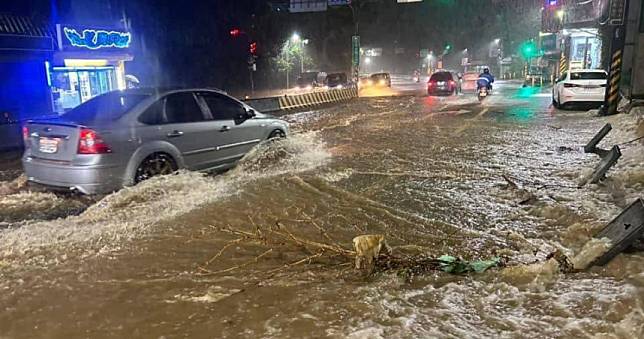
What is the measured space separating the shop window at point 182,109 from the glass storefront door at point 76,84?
13564 mm

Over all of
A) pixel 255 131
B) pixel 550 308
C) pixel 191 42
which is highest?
pixel 191 42

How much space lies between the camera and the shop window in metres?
7.54

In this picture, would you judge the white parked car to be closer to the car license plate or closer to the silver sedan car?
the silver sedan car

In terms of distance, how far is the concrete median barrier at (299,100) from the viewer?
2277 cm

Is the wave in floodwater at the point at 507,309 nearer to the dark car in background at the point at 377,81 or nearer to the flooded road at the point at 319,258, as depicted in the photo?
the flooded road at the point at 319,258

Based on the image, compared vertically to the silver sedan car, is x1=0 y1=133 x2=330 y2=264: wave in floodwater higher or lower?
lower

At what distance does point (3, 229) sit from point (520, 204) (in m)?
6.23

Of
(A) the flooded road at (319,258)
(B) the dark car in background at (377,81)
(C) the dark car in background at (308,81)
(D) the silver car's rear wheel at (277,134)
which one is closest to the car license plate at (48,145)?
(A) the flooded road at (319,258)

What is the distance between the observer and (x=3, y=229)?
5820 millimetres

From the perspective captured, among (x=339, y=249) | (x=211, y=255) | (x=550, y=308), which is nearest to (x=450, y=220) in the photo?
(x=339, y=249)

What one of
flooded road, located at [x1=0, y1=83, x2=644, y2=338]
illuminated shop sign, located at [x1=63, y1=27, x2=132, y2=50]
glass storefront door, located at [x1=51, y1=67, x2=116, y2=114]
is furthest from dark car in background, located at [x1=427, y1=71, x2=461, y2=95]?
flooded road, located at [x1=0, y1=83, x2=644, y2=338]

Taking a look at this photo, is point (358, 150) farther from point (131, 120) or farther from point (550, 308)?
point (550, 308)

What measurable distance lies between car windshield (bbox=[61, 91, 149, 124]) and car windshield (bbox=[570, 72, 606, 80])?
54.0 ft

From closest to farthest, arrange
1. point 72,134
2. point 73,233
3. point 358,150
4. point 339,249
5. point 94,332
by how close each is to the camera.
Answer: point 94,332
point 339,249
point 73,233
point 72,134
point 358,150
